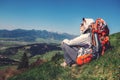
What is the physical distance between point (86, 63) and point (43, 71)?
6.57m

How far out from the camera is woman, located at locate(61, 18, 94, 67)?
27.9m

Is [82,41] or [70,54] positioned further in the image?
[70,54]

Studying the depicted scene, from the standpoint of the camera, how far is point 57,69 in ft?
96.0

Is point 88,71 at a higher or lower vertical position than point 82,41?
lower

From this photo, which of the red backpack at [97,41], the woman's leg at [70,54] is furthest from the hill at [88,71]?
the woman's leg at [70,54]

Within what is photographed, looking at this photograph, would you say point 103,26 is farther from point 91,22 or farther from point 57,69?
point 57,69

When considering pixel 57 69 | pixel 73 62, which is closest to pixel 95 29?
pixel 73 62

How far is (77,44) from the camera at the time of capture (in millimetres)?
28344

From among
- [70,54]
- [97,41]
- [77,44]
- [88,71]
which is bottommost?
[88,71]

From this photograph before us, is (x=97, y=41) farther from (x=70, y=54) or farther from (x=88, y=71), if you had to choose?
(x=88, y=71)

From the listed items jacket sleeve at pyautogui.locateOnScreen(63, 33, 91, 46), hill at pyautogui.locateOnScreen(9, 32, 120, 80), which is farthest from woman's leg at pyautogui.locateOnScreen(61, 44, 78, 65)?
hill at pyautogui.locateOnScreen(9, 32, 120, 80)

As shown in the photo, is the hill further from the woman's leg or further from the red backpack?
the woman's leg

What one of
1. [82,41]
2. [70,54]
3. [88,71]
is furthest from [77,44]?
[88,71]

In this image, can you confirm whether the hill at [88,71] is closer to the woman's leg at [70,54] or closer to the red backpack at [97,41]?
the red backpack at [97,41]
